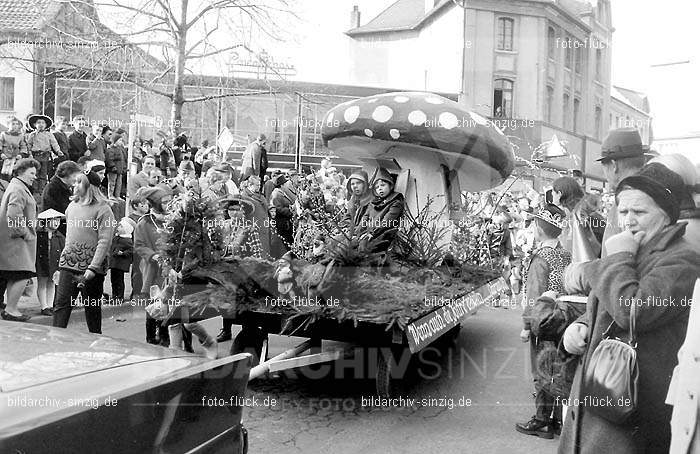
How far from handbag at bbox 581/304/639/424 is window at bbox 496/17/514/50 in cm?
3503

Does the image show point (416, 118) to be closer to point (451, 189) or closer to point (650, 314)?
point (451, 189)

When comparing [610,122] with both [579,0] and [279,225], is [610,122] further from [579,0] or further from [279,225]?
[279,225]

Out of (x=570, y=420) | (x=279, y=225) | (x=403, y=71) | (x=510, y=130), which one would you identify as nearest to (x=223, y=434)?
(x=570, y=420)

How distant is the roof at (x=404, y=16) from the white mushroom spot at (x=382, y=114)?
33.4m

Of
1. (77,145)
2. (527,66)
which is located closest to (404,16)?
(527,66)

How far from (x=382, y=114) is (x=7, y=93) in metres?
26.5

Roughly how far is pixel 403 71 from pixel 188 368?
4348 cm

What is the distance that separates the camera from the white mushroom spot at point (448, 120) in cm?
759

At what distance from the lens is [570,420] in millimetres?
2783

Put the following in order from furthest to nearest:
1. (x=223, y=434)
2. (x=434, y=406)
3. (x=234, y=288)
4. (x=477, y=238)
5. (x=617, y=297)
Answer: (x=477, y=238) < (x=434, y=406) < (x=234, y=288) < (x=223, y=434) < (x=617, y=297)

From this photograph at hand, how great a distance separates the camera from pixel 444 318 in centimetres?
581

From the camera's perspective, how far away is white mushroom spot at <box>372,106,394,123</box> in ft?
25.0

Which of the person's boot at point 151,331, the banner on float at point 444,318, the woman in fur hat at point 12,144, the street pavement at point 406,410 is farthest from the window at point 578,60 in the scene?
the person's boot at point 151,331

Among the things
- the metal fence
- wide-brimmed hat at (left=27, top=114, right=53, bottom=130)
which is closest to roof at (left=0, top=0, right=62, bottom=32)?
the metal fence
